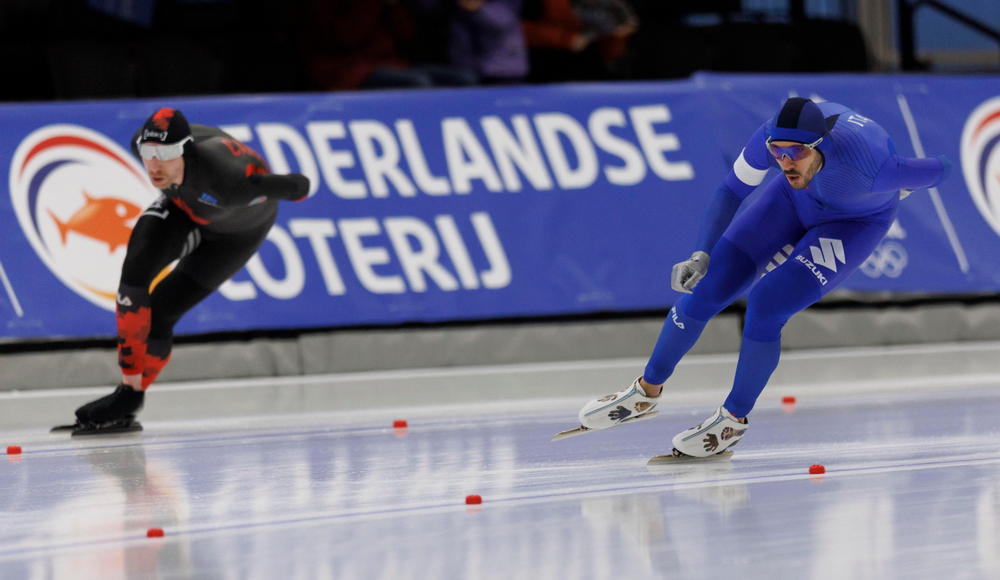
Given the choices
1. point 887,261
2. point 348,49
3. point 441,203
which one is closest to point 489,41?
point 348,49

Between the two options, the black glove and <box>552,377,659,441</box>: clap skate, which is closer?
<box>552,377,659,441</box>: clap skate

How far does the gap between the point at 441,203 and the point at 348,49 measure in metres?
1.55

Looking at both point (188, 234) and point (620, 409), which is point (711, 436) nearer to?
point (620, 409)

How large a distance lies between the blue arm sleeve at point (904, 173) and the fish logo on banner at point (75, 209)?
14.2ft

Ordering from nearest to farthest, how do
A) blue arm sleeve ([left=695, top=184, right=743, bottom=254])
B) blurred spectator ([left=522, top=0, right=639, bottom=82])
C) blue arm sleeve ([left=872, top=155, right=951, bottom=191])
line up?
blue arm sleeve ([left=872, top=155, right=951, bottom=191]) < blue arm sleeve ([left=695, top=184, right=743, bottom=254]) < blurred spectator ([left=522, top=0, right=639, bottom=82])

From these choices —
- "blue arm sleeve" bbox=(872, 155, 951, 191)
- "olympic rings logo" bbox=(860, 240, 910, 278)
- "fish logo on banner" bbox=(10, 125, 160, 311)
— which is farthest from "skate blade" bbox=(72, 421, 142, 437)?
"olympic rings logo" bbox=(860, 240, 910, 278)

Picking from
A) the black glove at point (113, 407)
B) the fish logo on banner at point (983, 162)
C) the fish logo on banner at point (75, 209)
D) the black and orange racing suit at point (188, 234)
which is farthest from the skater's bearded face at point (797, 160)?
the fish logo on banner at point (983, 162)

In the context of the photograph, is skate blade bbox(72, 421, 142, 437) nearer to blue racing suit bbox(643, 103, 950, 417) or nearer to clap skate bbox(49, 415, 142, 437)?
clap skate bbox(49, 415, 142, 437)

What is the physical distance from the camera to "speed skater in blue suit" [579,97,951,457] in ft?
14.6

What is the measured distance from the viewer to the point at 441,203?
7.84 meters

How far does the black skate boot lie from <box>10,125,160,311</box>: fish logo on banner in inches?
66.4

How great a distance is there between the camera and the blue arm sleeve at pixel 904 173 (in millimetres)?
4480

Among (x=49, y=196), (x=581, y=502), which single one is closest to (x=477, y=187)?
(x=49, y=196)

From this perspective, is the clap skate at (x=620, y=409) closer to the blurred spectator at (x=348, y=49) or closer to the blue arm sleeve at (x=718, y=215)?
the blue arm sleeve at (x=718, y=215)
